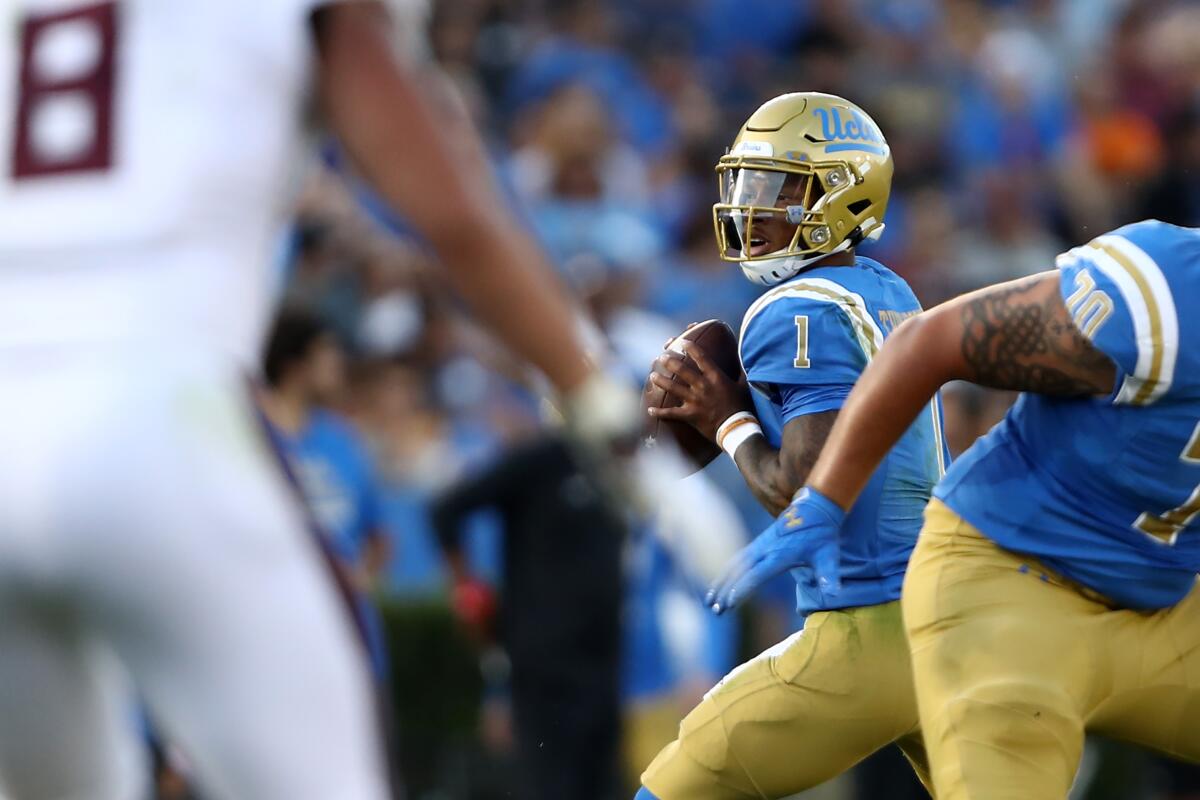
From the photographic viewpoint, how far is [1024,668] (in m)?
3.74

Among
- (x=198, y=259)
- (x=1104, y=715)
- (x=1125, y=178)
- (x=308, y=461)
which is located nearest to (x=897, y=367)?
(x=1104, y=715)

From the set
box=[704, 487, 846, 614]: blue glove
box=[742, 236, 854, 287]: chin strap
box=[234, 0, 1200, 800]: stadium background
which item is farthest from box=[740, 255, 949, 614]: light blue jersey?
box=[234, 0, 1200, 800]: stadium background

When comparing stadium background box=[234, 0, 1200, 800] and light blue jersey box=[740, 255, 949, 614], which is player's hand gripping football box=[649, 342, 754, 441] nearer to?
light blue jersey box=[740, 255, 949, 614]

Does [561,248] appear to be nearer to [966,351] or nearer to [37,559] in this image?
[966,351]

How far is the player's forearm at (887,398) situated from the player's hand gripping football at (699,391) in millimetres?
746

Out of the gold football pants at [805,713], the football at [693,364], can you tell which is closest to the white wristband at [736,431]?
the football at [693,364]

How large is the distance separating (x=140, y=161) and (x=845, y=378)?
1.92 metres

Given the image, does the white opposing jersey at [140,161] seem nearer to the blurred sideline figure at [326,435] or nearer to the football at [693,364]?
the football at [693,364]

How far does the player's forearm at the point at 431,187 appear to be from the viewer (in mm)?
2723

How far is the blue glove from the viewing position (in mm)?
3699

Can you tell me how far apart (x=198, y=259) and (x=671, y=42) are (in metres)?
9.90

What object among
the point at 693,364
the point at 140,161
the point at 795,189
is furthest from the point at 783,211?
the point at 140,161

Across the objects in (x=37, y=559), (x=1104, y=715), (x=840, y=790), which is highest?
(x=37, y=559)

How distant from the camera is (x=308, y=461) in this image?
7.77 m
